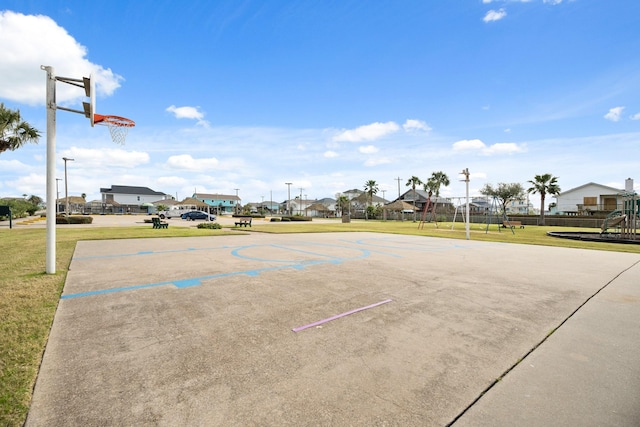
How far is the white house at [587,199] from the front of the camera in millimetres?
56188

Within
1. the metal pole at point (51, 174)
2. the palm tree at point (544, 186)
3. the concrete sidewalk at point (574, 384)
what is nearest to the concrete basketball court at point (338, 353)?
the concrete sidewalk at point (574, 384)

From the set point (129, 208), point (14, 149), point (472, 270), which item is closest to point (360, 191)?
point (129, 208)

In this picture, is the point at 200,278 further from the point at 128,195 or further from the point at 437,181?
the point at 128,195

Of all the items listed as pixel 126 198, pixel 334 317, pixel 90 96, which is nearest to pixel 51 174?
pixel 90 96

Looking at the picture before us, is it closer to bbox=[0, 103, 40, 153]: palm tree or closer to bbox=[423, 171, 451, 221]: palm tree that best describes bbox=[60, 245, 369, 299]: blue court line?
bbox=[0, 103, 40, 153]: palm tree

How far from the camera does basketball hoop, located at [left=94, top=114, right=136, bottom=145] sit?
8.75 m

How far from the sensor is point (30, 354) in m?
3.40

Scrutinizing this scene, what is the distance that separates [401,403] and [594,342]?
313 centimetres

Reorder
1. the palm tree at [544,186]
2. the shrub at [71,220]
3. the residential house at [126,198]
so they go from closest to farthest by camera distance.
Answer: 1. the shrub at [71,220]
2. the palm tree at [544,186]
3. the residential house at [126,198]

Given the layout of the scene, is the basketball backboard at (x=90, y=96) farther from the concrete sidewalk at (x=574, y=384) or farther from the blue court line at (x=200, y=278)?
the concrete sidewalk at (x=574, y=384)

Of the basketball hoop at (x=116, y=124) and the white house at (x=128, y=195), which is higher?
the white house at (x=128, y=195)

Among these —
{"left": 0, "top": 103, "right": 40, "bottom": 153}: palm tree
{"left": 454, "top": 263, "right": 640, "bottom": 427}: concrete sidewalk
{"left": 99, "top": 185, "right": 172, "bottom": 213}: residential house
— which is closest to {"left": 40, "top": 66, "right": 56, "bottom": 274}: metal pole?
{"left": 454, "top": 263, "right": 640, "bottom": 427}: concrete sidewalk

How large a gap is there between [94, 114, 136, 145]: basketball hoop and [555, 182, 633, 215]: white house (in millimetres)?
69572

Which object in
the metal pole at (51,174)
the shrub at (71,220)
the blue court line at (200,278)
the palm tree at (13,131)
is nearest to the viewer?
the blue court line at (200,278)
